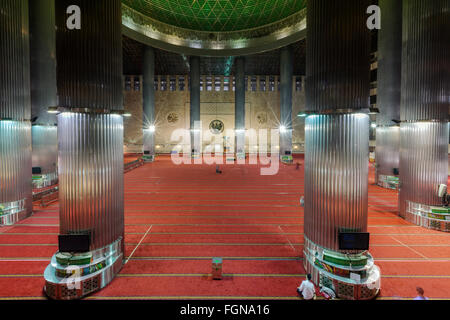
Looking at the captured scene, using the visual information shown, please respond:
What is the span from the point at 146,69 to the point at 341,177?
23565mm

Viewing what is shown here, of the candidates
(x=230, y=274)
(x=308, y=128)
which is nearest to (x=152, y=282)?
(x=230, y=274)

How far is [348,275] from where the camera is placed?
4.24 m

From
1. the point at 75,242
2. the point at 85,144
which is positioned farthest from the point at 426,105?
the point at 75,242

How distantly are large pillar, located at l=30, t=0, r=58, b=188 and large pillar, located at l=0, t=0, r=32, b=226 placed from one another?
5320mm

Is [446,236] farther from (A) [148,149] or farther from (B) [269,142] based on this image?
(B) [269,142]

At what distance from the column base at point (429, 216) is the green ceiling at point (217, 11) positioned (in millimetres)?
18522

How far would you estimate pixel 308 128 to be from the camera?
16.2 feet

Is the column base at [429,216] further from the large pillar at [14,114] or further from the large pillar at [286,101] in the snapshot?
the large pillar at [286,101]

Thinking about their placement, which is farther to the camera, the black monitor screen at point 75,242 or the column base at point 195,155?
the column base at point 195,155

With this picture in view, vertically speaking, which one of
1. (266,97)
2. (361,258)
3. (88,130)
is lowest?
(361,258)

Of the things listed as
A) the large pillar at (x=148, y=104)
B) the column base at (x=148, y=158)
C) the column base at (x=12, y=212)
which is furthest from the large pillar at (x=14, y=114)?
the large pillar at (x=148, y=104)

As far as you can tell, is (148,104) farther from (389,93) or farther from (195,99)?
(389,93)

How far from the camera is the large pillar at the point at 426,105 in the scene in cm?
729

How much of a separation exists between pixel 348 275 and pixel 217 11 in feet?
75.5
